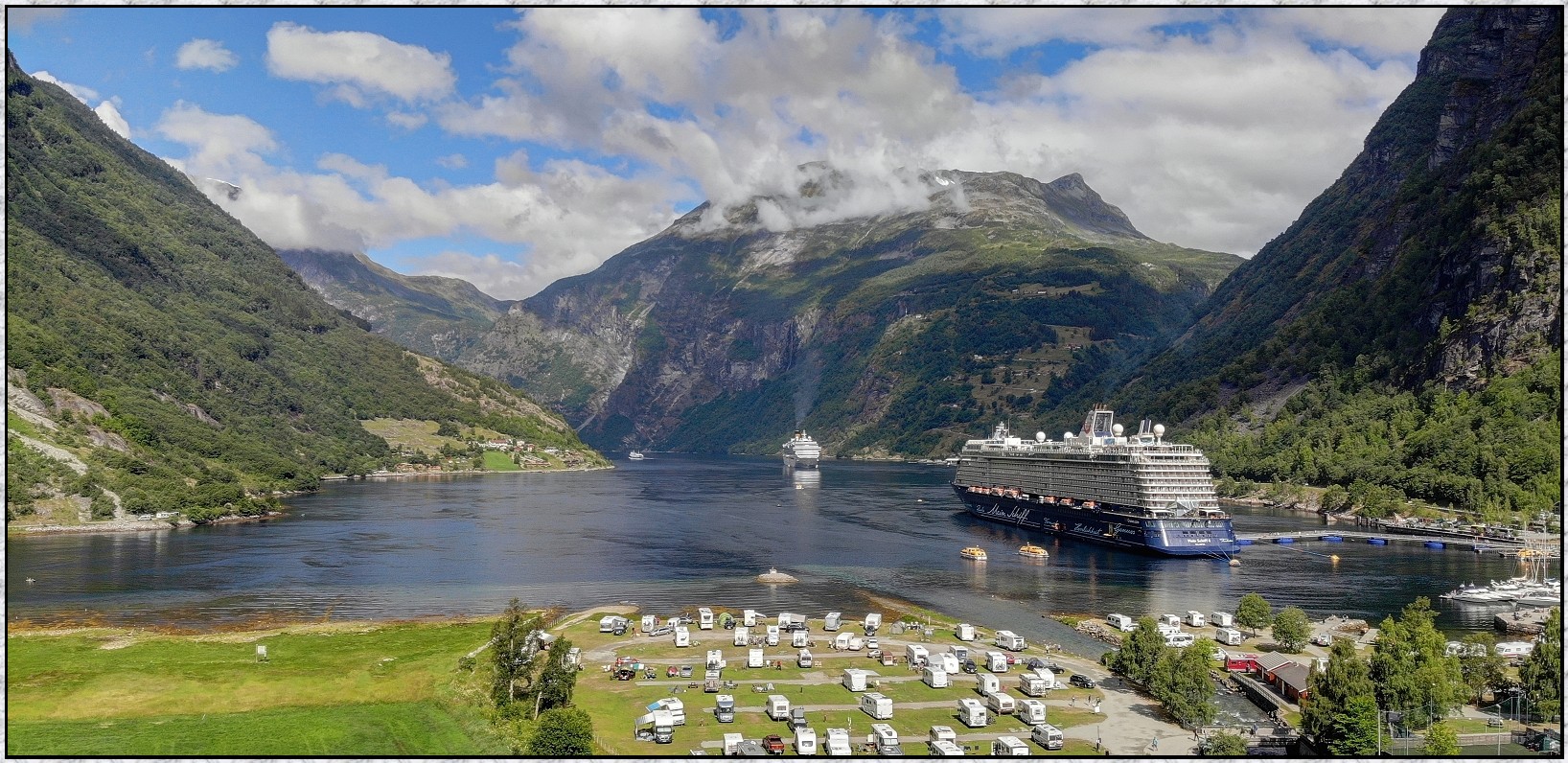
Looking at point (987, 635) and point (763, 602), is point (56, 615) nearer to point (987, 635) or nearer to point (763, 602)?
point (763, 602)

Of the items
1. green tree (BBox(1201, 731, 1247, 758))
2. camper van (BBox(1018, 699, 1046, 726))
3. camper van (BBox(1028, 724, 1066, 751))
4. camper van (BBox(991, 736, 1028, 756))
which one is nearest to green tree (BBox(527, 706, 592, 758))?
camper van (BBox(991, 736, 1028, 756))

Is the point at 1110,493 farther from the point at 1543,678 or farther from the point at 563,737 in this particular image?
the point at 563,737

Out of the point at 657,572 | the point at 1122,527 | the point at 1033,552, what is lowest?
the point at 657,572

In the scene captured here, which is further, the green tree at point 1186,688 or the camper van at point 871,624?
the camper van at point 871,624

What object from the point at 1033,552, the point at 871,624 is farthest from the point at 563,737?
the point at 1033,552

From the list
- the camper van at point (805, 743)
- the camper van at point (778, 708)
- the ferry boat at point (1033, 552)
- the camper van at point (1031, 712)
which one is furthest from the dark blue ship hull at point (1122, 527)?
the camper van at point (805, 743)

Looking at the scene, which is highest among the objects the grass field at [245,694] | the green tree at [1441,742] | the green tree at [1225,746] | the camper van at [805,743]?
the green tree at [1441,742]

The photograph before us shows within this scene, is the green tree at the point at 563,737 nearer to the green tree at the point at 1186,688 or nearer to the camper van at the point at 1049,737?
the camper van at the point at 1049,737
